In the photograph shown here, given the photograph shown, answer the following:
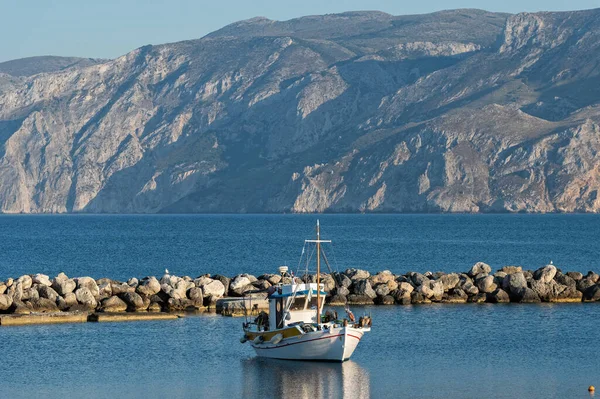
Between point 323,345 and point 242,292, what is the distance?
24795 millimetres

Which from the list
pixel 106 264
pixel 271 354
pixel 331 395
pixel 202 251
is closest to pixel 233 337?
pixel 271 354

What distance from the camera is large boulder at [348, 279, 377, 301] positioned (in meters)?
77.5

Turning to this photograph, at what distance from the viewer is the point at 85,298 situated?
74.5 metres

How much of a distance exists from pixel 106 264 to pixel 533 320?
71128mm

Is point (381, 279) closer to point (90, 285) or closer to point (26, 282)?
point (90, 285)

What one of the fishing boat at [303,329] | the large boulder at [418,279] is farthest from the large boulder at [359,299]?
the fishing boat at [303,329]

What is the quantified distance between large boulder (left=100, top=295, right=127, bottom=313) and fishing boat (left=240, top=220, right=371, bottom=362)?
17182 millimetres

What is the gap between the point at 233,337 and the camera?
6259cm

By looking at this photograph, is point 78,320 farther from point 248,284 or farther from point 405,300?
point 405,300

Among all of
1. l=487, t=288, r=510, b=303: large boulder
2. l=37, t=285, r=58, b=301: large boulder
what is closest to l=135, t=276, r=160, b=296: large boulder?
l=37, t=285, r=58, b=301: large boulder

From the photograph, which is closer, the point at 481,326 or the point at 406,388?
the point at 406,388

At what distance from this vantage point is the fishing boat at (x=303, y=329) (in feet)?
178

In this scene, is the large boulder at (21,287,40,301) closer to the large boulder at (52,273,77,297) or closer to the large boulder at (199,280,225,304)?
the large boulder at (52,273,77,297)

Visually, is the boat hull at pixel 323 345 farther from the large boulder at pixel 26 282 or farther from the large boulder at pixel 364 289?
the large boulder at pixel 26 282
